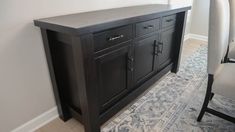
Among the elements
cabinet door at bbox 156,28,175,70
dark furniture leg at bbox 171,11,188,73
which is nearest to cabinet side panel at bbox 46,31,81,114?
cabinet door at bbox 156,28,175,70

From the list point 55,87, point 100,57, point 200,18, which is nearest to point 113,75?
point 100,57

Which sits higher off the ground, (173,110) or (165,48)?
(165,48)

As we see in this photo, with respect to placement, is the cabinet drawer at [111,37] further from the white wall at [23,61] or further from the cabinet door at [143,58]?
the white wall at [23,61]

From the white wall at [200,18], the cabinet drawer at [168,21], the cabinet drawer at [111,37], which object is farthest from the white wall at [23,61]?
the white wall at [200,18]

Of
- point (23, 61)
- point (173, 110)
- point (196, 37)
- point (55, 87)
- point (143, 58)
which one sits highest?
point (23, 61)

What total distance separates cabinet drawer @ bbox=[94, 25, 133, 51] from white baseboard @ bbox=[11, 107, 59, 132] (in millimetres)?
846

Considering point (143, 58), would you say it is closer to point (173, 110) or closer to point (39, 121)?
point (173, 110)

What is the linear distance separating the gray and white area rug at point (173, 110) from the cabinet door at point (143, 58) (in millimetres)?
269

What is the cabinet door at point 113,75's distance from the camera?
1.30m

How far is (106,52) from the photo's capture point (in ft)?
4.13

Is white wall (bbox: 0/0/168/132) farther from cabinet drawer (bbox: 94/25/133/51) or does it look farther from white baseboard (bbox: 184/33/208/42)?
white baseboard (bbox: 184/33/208/42)

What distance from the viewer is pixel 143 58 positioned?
1718 mm

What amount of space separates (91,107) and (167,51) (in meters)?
1.32

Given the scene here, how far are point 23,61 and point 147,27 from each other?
1.07 m
